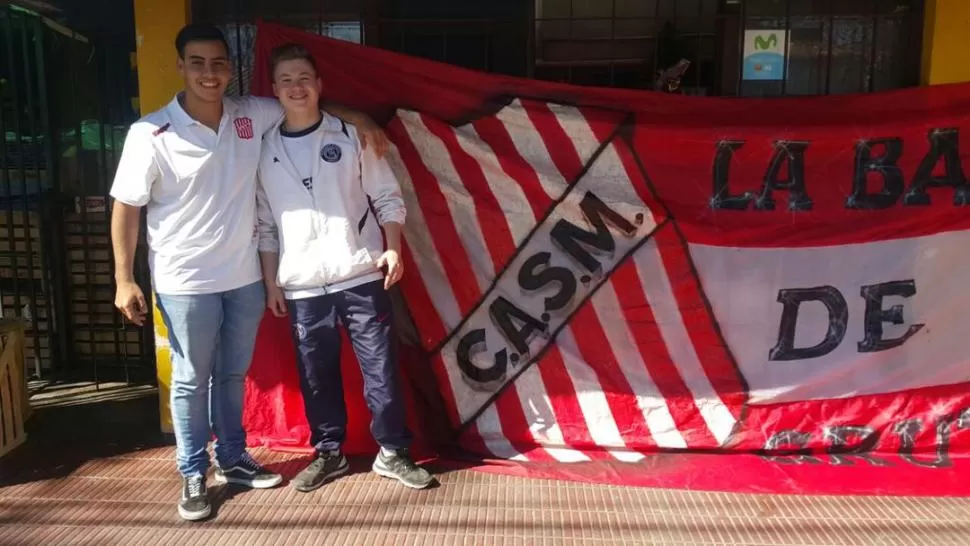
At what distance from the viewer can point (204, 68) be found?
3021 millimetres

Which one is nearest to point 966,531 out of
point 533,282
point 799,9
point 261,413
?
point 533,282

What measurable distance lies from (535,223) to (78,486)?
2.27 metres

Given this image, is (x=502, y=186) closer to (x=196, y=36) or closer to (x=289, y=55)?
(x=289, y=55)

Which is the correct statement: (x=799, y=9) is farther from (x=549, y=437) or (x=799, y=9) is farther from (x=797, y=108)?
(x=549, y=437)

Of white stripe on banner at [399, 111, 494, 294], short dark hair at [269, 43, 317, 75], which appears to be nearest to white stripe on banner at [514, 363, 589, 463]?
white stripe on banner at [399, 111, 494, 294]

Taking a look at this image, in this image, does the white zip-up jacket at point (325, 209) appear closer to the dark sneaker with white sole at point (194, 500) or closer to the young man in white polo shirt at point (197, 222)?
the young man in white polo shirt at point (197, 222)

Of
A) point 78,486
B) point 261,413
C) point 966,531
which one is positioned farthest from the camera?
point 261,413

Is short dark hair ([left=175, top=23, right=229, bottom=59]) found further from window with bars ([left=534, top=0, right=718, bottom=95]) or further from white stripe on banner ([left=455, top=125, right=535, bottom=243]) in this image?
window with bars ([left=534, top=0, right=718, bottom=95])

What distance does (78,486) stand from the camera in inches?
136

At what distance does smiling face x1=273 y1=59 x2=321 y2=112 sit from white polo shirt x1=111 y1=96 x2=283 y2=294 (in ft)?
0.62

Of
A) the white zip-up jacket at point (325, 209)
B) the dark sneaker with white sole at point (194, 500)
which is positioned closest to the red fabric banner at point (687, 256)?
the white zip-up jacket at point (325, 209)

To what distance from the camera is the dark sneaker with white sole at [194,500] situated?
315cm

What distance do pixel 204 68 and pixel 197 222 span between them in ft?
1.90

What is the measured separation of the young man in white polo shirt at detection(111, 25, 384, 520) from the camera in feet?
Result: 9.86
